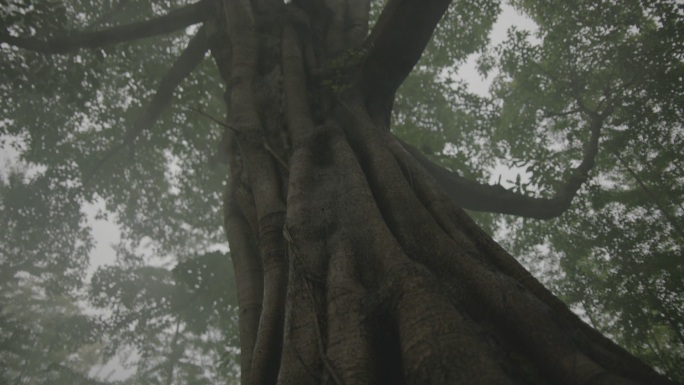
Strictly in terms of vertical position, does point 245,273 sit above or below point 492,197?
below

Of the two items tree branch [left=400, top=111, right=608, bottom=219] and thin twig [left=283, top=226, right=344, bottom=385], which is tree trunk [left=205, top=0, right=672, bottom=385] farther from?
tree branch [left=400, top=111, right=608, bottom=219]

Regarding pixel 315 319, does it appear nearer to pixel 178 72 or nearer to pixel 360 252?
pixel 360 252

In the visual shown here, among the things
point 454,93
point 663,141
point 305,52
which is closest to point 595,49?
point 663,141

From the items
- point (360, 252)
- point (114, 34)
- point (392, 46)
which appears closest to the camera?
point (360, 252)

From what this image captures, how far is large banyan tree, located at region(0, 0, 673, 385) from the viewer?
1.37 metres

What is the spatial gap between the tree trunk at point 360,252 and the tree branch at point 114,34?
1.12 metres

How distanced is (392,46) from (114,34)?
4.07 meters

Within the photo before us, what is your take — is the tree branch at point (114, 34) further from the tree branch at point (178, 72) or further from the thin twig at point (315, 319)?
the thin twig at point (315, 319)

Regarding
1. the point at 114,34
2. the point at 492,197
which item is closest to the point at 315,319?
the point at 492,197

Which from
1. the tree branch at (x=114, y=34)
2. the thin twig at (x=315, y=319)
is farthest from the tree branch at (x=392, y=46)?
the tree branch at (x=114, y=34)

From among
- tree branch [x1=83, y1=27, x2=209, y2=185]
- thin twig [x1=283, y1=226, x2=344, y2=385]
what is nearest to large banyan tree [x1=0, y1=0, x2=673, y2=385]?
thin twig [x1=283, y1=226, x2=344, y2=385]

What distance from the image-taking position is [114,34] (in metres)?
4.96

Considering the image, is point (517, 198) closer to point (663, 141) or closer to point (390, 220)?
point (390, 220)

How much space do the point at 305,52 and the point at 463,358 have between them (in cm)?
370
